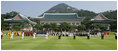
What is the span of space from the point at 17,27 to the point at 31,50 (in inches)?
1665

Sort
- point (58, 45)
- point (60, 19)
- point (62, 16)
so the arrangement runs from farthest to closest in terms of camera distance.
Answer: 1. point (62, 16)
2. point (60, 19)
3. point (58, 45)

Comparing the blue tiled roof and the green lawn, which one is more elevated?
the blue tiled roof

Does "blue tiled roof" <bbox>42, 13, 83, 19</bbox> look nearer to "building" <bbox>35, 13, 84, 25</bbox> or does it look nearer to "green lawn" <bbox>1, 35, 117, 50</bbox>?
"building" <bbox>35, 13, 84, 25</bbox>

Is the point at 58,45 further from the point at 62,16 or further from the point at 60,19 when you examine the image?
the point at 62,16

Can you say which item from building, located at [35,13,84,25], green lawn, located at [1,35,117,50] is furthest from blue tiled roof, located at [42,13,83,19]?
green lawn, located at [1,35,117,50]

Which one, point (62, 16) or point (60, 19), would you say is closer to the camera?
point (60, 19)

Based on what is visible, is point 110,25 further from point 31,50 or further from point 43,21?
point 31,50

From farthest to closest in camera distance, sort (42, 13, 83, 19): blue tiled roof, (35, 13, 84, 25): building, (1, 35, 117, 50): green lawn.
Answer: (42, 13, 83, 19): blue tiled roof
(35, 13, 84, 25): building
(1, 35, 117, 50): green lawn

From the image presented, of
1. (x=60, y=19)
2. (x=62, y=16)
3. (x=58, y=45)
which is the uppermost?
(x=62, y=16)

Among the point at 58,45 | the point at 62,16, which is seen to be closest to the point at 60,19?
the point at 62,16

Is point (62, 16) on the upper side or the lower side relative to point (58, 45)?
upper

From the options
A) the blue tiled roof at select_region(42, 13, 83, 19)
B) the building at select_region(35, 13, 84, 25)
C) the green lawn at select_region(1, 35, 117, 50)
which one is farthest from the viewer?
the blue tiled roof at select_region(42, 13, 83, 19)

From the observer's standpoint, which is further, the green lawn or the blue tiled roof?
the blue tiled roof

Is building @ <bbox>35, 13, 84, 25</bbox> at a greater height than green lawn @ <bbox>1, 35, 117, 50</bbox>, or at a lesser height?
greater
